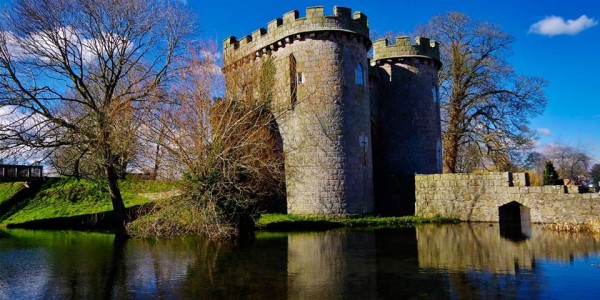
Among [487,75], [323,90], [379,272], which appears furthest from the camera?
[487,75]

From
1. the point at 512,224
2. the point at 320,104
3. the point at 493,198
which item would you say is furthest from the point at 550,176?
the point at 320,104

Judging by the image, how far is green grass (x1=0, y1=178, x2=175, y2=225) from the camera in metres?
22.5

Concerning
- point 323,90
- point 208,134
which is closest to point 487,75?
point 323,90

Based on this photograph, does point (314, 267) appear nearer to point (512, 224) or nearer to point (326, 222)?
point (326, 222)

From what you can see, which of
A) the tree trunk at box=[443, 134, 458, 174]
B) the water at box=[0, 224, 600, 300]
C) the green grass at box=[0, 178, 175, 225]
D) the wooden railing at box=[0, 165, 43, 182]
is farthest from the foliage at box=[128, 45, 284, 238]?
the tree trunk at box=[443, 134, 458, 174]

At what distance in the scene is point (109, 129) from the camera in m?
16.7

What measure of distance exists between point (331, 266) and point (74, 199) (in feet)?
63.1

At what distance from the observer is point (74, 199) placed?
2453 cm

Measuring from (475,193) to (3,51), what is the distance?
19.6 meters

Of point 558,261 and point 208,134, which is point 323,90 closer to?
point 208,134

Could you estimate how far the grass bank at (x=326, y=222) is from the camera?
689 inches

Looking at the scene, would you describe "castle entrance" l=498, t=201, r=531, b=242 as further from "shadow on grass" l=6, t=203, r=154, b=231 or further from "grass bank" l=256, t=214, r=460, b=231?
"shadow on grass" l=6, t=203, r=154, b=231

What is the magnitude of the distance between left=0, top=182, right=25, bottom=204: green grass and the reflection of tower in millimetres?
18038

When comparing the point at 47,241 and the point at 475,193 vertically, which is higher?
the point at 475,193
